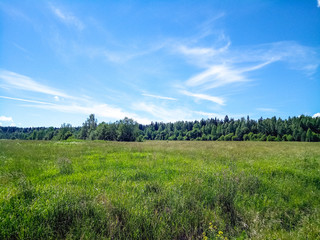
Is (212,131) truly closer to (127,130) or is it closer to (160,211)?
(127,130)

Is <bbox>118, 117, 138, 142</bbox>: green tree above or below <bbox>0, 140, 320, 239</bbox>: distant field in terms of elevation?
above

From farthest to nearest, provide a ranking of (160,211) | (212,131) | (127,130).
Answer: (212,131), (127,130), (160,211)

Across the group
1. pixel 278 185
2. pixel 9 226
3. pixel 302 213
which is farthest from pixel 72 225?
pixel 278 185

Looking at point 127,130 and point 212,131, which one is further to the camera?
point 212,131

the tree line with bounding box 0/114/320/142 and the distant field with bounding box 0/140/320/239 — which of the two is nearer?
the distant field with bounding box 0/140/320/239

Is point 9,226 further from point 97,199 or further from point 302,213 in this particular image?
point 302,213

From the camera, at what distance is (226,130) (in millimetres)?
99312

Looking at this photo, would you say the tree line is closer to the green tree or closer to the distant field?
the green tree

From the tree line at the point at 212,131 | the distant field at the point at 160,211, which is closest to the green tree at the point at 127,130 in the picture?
the tree line at the point at 212,131

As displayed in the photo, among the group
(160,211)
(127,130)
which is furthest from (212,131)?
(160,211)

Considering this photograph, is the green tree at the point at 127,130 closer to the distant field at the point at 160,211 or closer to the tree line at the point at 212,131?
the tree line at the point at 212,131

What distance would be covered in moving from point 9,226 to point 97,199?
1.58 meters

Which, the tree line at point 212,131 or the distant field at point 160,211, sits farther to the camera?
the tree line at point 212,131

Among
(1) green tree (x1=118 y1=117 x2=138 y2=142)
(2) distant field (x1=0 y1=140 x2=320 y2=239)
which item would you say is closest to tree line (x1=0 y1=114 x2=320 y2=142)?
Result: (1) green tree (x1=118 y1=117 x2=138 y2=142)
